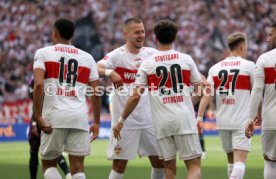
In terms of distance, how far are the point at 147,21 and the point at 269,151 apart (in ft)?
80.1

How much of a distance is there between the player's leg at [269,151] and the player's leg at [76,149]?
7.49ft

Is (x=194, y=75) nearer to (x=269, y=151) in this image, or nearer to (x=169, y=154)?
(x=169, y=154)

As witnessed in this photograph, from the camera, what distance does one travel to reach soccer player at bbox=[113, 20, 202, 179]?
880cm

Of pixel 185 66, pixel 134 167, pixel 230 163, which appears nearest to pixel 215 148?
pixel 134 167

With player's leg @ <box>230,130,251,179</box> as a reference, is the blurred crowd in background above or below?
above

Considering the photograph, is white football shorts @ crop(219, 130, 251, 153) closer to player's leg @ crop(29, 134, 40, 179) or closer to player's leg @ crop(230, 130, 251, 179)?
player's leg @ crop(230, 130, 251, 179)

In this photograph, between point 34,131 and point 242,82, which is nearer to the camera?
point 242,82

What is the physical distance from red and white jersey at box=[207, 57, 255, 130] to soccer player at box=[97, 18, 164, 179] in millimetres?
1142

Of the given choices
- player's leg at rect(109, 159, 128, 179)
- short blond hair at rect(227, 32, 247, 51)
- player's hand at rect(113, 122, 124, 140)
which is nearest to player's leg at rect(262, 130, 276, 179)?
player's hand at rect(113, 122, 124, 140)

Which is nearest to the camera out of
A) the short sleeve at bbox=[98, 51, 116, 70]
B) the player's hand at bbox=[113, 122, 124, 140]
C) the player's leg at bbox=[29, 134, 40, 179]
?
the player's hand at bbox=[113, 122, 124, 140]

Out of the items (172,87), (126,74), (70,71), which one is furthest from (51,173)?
(126,74)

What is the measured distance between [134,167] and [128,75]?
6.06m

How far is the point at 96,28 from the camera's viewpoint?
105 ft

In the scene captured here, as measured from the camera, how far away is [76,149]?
8.68m
